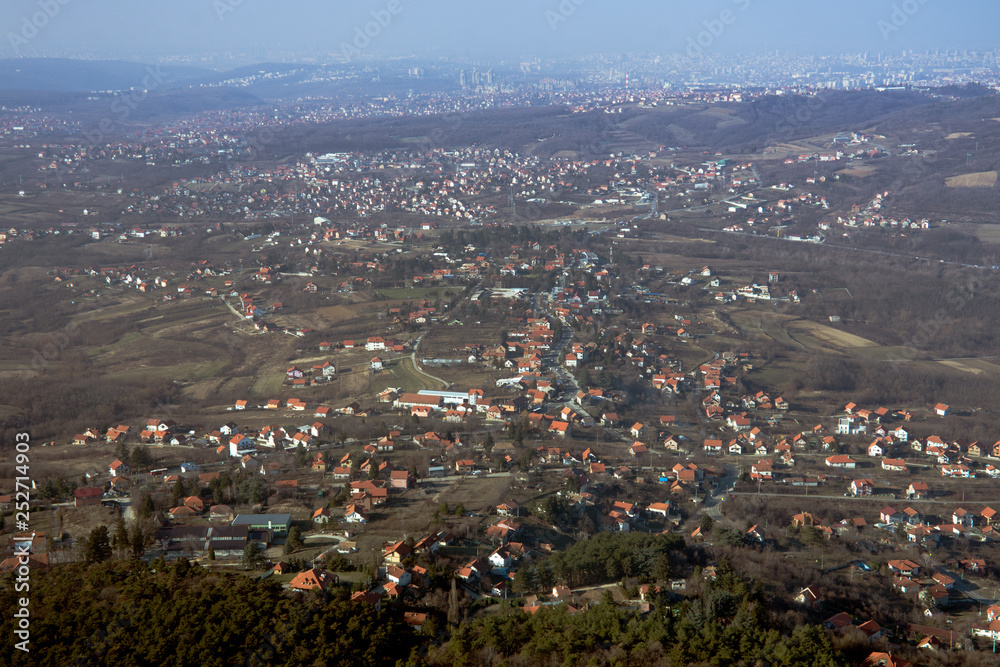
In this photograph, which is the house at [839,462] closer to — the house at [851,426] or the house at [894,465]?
the house at [894,465]

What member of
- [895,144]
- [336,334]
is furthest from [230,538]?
[895,144]

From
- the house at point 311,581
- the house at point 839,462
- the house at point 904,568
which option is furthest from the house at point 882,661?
the house at point 839,462

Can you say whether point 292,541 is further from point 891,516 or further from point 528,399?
point 891,516

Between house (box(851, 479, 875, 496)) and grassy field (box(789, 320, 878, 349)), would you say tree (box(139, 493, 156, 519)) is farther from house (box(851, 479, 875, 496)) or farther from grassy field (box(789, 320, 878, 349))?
grassy field (box(789, 320, 878, 349))

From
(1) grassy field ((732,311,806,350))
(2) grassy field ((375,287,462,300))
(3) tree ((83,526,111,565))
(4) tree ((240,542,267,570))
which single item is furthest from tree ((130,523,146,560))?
(1) grassy field ((732,311,806,350))

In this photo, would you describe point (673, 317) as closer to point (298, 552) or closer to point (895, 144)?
point (298, 552)

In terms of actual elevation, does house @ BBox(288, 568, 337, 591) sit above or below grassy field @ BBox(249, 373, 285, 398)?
above

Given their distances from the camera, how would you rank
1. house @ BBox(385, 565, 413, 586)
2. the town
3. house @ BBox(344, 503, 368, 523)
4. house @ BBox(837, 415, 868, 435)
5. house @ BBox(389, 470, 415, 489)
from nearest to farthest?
1. house @ BBox(385, 565, 413, 586)
2. the town
3. house @ BBox(344, 503, 368, 523)
4. house @ BBox(389, 470, 415, 489)
5. house @ BBox(837, 415, 868, 435)
